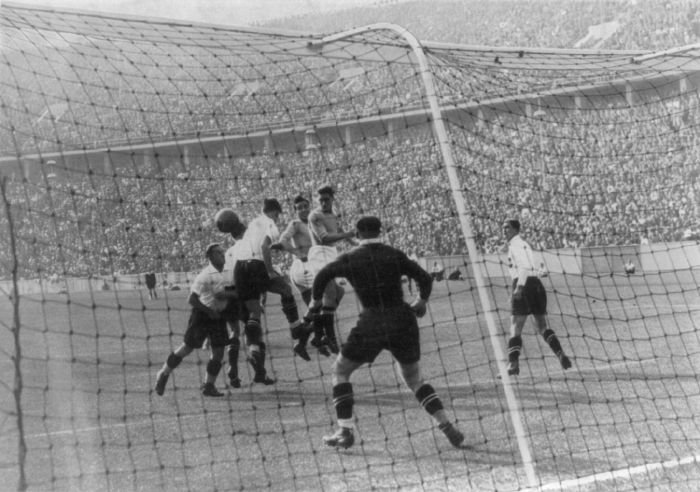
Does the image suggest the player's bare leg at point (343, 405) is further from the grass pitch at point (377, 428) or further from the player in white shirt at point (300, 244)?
the player in white shirt at point (300, 244)

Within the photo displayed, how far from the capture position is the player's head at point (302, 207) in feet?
31.8

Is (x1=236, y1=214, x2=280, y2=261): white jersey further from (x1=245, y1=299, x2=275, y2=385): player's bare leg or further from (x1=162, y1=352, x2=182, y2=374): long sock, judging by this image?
(x1=162, y1=352, x2=182, y2=374): long sock

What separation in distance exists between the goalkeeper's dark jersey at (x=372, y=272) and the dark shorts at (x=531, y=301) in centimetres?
321

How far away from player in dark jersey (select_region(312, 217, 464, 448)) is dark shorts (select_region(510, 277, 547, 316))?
125 inches

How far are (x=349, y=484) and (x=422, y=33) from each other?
50.5 metres

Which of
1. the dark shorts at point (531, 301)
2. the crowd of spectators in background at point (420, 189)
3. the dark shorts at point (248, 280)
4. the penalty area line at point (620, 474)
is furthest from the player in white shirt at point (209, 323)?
the crowd of spectators in background at point (420, 189)

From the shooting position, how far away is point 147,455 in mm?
6332

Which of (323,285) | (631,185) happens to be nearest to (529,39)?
(631,185)

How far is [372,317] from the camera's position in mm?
6148

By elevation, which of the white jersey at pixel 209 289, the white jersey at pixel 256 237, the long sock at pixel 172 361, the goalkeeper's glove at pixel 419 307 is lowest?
the goalkeeper's glove at pixel 419 307

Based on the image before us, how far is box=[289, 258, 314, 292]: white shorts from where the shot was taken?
9.77 m

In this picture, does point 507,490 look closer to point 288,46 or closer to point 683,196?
point 288,46

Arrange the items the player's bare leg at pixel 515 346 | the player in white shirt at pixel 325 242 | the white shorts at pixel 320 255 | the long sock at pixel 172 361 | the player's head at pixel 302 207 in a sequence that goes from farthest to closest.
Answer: the player's head at pixel 302 207, the white shorts at pixel 320 255, the player in white shirt at pixel 325 242, the player's bare leg at pixel 515 346, the long sock at pixel 172 361

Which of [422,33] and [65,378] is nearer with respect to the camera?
[65,378]
